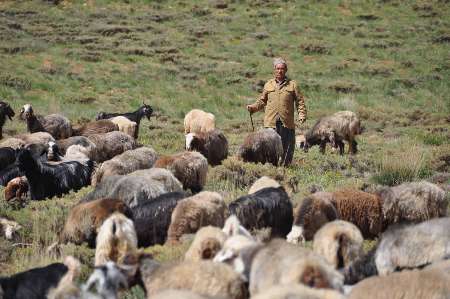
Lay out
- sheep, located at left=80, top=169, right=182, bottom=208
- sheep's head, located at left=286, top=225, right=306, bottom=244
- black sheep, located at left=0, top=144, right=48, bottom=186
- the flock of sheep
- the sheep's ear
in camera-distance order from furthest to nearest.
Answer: black sheep, located at left=0, top=144, right=48, bottom=186
sheep, located at left=80, top=169, right=182, bottom=208
sheep's head, located at left=286, top=225, right=306, bottom=244
the sheep's ear
the flock of sheep

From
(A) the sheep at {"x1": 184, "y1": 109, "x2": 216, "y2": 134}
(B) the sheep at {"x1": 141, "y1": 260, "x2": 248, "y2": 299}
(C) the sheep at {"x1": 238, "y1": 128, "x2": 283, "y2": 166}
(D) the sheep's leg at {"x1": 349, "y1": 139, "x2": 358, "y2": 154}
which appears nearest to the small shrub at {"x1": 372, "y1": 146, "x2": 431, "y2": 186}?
(C) the sheep at {"x1": 238, "y1": 128, "x2": 283, "y2": 166}

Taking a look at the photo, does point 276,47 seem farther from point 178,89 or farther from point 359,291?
point 359,291

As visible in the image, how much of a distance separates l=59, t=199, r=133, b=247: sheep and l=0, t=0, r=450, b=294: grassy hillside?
28.0 inches

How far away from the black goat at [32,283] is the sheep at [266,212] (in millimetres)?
2688

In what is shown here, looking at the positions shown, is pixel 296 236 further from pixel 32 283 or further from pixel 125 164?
pixel 125 164

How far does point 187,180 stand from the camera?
11.1 metres

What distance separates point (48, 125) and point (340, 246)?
12814 mm

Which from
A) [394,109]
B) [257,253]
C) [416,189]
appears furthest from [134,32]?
[257,253]

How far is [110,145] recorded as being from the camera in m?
14.9

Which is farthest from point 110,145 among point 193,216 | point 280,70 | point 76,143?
point 193,216

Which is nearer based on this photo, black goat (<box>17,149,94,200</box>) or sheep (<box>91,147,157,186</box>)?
black goat (<box>17,149,94,200</box>)

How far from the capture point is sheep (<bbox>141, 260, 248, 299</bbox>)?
519cm

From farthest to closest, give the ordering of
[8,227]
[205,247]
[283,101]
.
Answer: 1. [283,101]
2. [8,227]
3. [205,247]

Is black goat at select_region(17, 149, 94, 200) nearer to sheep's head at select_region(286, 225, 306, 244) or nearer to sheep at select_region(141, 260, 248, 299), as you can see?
sheep's head at select_region(286, 225, 306, 244)
